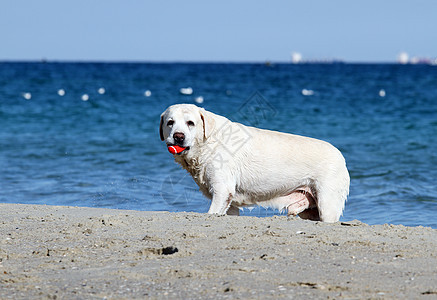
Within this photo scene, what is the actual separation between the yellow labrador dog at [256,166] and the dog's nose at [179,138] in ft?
0.04

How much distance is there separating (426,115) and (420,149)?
7715 millimetres

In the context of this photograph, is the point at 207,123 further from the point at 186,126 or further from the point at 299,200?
the point at 299,200

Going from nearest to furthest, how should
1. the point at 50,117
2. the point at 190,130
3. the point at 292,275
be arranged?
the point at 292,275
the point at 190,130
the point at 50,117

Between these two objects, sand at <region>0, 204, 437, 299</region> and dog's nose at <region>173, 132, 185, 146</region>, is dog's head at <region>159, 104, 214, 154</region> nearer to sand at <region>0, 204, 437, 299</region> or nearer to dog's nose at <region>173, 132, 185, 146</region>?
dog's nose at <region>173, 132, 185, 146</region>

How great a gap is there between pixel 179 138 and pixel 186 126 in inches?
5.5

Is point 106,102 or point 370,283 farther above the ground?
point 370,283

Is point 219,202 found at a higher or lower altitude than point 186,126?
lower

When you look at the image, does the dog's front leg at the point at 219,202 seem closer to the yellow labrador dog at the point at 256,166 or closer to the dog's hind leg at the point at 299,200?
the yellow labrador dog at the point at 256,166

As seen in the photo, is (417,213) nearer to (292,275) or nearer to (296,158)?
(296,158)

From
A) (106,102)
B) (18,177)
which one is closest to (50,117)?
(106,102)

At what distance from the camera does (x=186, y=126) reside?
5984mm

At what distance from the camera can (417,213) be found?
25.3 feet

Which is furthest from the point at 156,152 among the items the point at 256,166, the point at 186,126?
the point at 186,126

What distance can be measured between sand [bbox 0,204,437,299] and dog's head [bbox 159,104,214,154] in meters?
0.75
